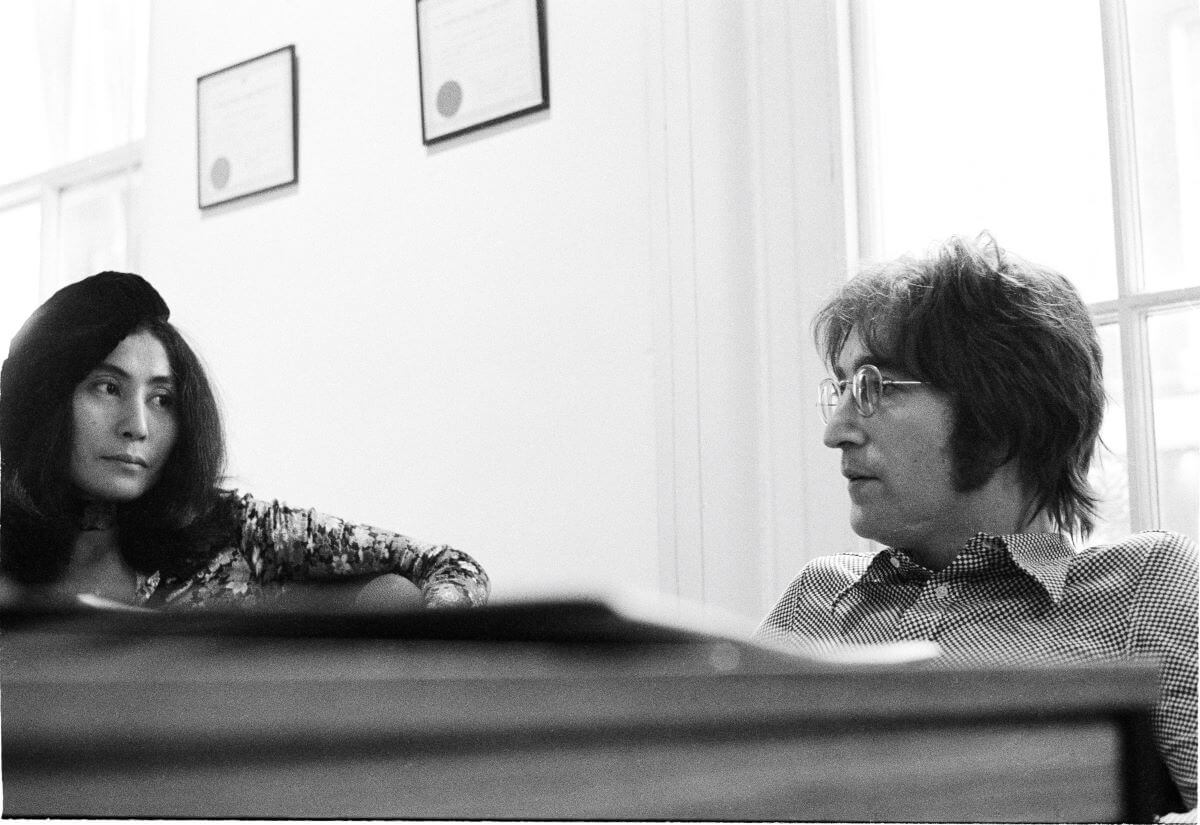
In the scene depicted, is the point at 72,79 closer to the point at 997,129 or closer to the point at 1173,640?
the point at 997,129

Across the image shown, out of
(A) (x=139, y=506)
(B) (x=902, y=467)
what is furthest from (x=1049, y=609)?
(A) (x=139, y=506)

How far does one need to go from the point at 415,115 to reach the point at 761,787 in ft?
3.91

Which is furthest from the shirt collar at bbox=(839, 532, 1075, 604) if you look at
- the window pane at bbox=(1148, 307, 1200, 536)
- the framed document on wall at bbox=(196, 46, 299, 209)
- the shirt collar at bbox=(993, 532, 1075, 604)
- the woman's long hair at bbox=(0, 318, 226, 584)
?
the framed document on wall at bbox=(196, 46, 299, 209)

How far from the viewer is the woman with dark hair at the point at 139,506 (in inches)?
41.9

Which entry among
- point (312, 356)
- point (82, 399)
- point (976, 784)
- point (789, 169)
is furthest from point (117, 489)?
point (976, 784)

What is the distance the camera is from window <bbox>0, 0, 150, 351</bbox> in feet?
6.03

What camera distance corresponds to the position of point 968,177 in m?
1.24

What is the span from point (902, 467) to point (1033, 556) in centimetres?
11

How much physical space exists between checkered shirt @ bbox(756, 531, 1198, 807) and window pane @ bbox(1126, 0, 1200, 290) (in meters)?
0.33

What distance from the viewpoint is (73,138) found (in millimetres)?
1915

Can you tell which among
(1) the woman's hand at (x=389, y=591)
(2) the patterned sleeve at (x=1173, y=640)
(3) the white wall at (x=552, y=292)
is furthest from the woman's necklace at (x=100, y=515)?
(2) the patterned sleeve at (x=1173, y=640)

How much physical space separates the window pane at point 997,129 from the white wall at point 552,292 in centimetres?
6

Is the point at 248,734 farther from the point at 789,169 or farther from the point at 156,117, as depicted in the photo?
the point at 156,117

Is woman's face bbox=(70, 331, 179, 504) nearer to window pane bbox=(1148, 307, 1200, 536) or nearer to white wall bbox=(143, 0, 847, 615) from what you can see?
white wall bbox=(143, 0, 847, 615)
